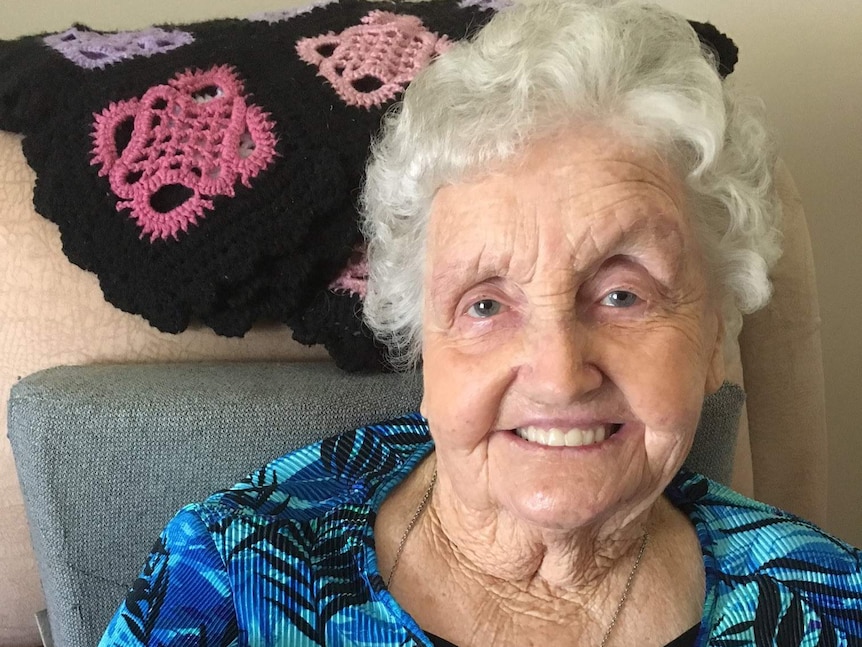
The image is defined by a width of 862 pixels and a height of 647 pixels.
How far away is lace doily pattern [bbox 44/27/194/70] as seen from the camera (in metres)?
1.17

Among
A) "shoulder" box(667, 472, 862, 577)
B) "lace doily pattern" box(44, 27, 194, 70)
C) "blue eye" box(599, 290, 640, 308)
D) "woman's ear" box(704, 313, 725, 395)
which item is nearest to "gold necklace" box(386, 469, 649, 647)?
"shoulder" box(667, 472, 862, 577)

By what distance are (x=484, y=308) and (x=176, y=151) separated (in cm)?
52

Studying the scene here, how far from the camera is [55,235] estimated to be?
3.69ft

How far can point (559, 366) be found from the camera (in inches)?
32.1

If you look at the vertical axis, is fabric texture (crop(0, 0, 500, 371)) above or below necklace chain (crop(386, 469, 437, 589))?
above

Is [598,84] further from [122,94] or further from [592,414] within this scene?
[122,94]

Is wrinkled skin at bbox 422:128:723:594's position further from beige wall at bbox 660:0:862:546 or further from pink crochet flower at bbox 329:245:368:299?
beige wall at bbox 660:0:862:546

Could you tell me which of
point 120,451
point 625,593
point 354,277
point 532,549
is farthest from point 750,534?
point 120,451

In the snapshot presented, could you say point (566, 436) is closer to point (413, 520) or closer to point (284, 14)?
point (413, 520)

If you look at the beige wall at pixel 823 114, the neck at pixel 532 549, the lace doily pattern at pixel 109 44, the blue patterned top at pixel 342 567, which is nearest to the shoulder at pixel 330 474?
the blue patterned top at pixel 342 567

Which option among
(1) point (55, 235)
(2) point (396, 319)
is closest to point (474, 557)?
(2) point (396, 319)

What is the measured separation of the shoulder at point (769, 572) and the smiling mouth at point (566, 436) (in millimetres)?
289

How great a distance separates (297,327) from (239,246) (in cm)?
16

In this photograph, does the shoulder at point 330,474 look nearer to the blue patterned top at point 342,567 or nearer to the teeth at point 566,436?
the blue patterned top at point 342,567
